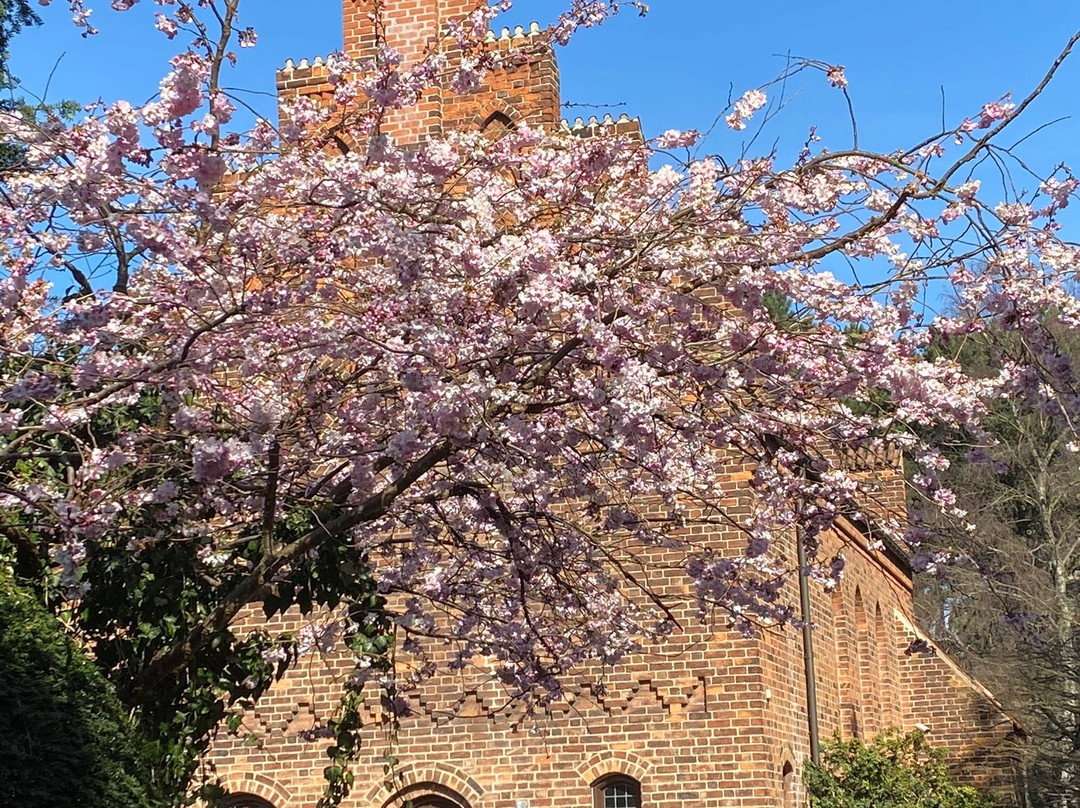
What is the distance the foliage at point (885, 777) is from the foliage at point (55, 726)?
11.7 m

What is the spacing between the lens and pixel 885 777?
18359 mm

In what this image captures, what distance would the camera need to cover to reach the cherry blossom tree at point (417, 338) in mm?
6688

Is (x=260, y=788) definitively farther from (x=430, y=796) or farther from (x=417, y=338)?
(x=417, y=338)

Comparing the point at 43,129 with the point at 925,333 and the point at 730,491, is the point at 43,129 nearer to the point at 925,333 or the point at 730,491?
the point at 925,333

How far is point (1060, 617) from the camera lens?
3234 centimetres

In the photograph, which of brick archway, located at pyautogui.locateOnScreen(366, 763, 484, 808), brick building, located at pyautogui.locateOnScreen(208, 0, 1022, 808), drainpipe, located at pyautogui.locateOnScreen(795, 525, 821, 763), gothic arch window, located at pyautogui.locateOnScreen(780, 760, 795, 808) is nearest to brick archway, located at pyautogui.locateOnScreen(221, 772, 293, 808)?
brick building, located at pyautogui.locateOnScreen(208, 0, 1022, 808)

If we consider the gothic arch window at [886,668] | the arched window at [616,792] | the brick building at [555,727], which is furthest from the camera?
the gothic arch window at [886,668]

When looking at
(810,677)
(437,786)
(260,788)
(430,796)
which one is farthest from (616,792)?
(260,788)

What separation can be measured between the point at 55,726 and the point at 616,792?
9.47 m

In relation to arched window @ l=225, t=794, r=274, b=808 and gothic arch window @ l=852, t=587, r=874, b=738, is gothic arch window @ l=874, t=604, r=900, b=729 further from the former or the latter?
arched window @ l=225, t=794, r=274, b=808

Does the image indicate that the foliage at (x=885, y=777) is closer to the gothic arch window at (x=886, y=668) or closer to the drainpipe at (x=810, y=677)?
the drainpipe at (x=810, y=677)

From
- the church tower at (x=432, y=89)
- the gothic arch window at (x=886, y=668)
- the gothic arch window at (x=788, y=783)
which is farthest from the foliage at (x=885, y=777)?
the church tower at (x=432, y=89)

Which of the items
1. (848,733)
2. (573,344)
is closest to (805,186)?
(573,344)

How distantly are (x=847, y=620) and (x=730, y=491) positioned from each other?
7863mm
